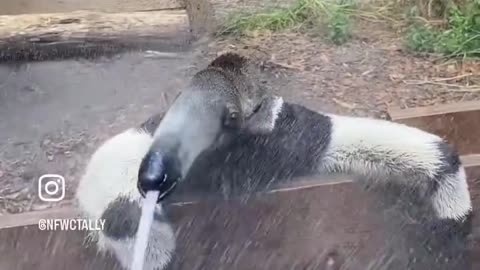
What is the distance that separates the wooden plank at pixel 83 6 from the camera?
1316 mm

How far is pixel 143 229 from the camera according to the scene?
1.23 m

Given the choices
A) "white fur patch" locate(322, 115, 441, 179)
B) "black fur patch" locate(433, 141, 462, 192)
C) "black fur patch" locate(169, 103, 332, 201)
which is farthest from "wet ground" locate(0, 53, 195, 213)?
"black fur patch" locate(433, 141, 462, 192)

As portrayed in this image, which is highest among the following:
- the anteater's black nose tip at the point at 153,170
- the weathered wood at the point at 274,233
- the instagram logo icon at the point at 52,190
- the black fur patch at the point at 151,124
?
the black fur patch at the point at 151,124

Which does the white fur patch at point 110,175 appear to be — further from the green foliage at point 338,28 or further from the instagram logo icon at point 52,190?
the green foliage at point 338,28

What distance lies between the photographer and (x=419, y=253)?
136cm

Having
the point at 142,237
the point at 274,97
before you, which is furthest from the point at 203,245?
the point at 274,97

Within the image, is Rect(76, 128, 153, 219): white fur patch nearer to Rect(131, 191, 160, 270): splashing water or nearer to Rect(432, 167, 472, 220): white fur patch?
Rect(131, 191, 160, 270): splashing water

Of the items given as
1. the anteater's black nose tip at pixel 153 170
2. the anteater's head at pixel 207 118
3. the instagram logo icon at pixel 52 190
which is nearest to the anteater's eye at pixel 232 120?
the anteater's head at pixel 207 118

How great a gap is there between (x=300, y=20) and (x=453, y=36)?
0.65ft

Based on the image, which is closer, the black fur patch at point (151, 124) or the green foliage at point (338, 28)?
the black fur patch at point (151, 124)

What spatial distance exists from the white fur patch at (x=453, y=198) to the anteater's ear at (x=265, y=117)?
0.77 feet

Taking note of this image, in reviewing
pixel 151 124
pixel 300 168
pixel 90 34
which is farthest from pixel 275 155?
pixel 90 34

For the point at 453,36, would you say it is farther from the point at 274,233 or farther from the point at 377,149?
the point at 274,233

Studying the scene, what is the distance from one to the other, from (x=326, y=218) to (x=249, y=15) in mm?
266
